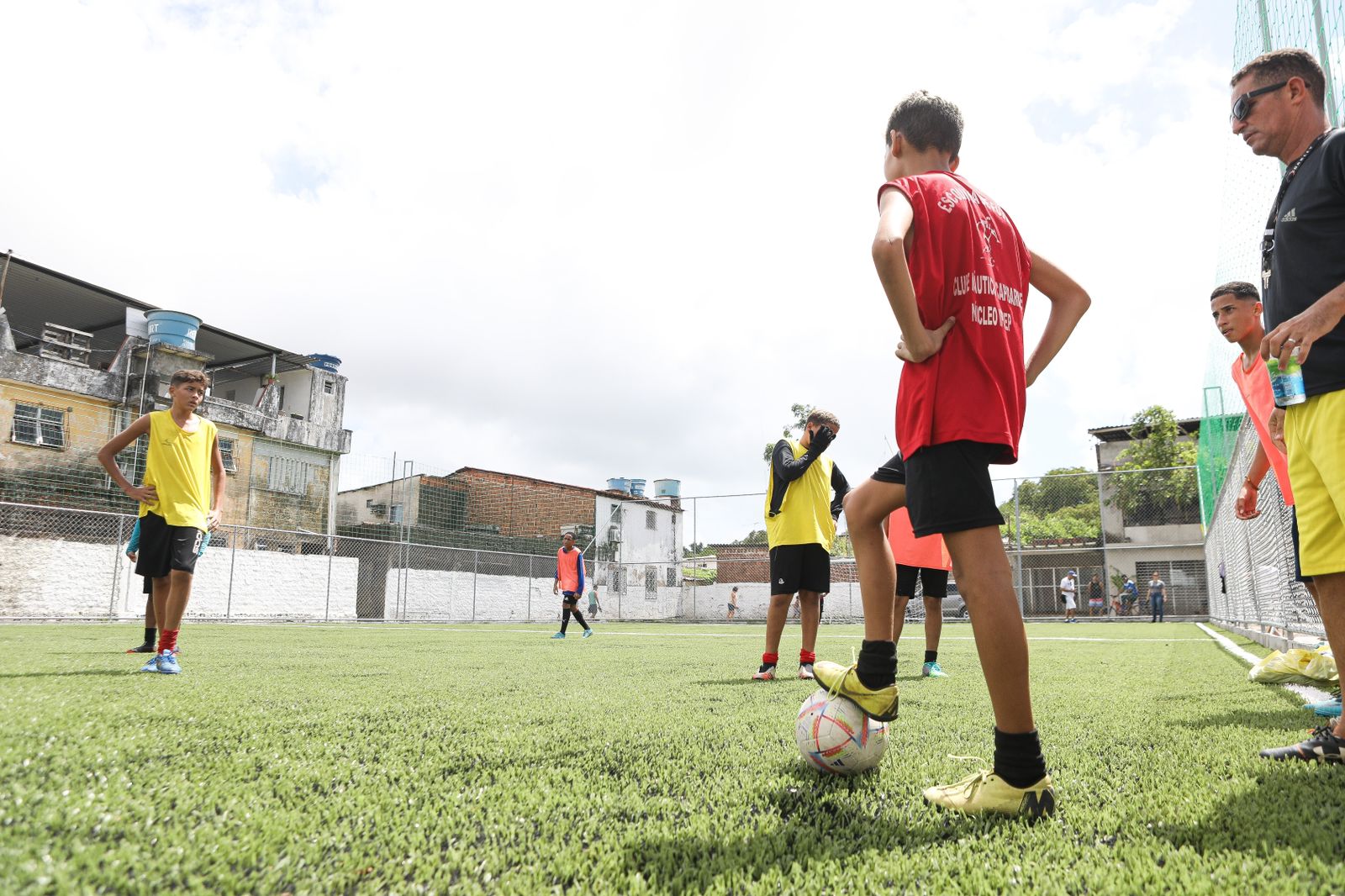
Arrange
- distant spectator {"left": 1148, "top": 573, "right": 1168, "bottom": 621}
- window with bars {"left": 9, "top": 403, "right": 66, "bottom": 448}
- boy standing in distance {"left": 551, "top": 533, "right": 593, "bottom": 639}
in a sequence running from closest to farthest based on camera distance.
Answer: boy standing in distance {"left": 551, "top": 533, "right": 593, "bottom": 639}, distant spectator {"left": 1148, "top": 573, "right": 1168, "bottom": 621}, window with bars {"left": 9, "top": 403, "right": 66, "bottom": 448}

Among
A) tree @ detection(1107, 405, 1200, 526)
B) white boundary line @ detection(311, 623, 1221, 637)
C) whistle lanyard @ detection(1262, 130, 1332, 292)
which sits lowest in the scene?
white boundary line @ detection(311, 623, 1221, 637)

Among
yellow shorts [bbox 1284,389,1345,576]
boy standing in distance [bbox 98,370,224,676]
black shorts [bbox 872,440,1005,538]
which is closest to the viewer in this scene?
black shorts [bbox 872,440,1005,538]

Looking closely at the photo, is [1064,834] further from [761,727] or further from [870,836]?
[761,727]

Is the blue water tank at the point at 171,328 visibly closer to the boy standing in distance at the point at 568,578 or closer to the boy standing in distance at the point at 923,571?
the boy standing in distance at the point at 568,578

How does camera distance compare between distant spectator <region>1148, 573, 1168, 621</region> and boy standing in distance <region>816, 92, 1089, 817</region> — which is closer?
boy standing in distance <region>816, 92, 1089, 817</region>

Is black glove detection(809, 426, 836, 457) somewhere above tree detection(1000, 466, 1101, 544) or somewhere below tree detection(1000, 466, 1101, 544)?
below

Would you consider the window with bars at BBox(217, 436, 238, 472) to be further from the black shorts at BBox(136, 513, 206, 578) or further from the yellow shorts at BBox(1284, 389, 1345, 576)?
the yellow shorts at BBox(1284, 389, 1345, 576)

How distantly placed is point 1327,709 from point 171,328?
30.9 metres

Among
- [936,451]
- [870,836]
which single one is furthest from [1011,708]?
[936,451]

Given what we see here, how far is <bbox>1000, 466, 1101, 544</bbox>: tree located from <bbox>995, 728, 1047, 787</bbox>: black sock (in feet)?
80.3

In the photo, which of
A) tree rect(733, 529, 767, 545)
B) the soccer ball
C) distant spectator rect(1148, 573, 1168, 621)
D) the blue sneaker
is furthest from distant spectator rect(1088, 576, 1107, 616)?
the soccer ball

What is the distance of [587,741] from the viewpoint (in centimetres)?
273

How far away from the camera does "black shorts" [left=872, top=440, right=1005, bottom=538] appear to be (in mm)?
1971

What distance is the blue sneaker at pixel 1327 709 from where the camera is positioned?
328 cm
